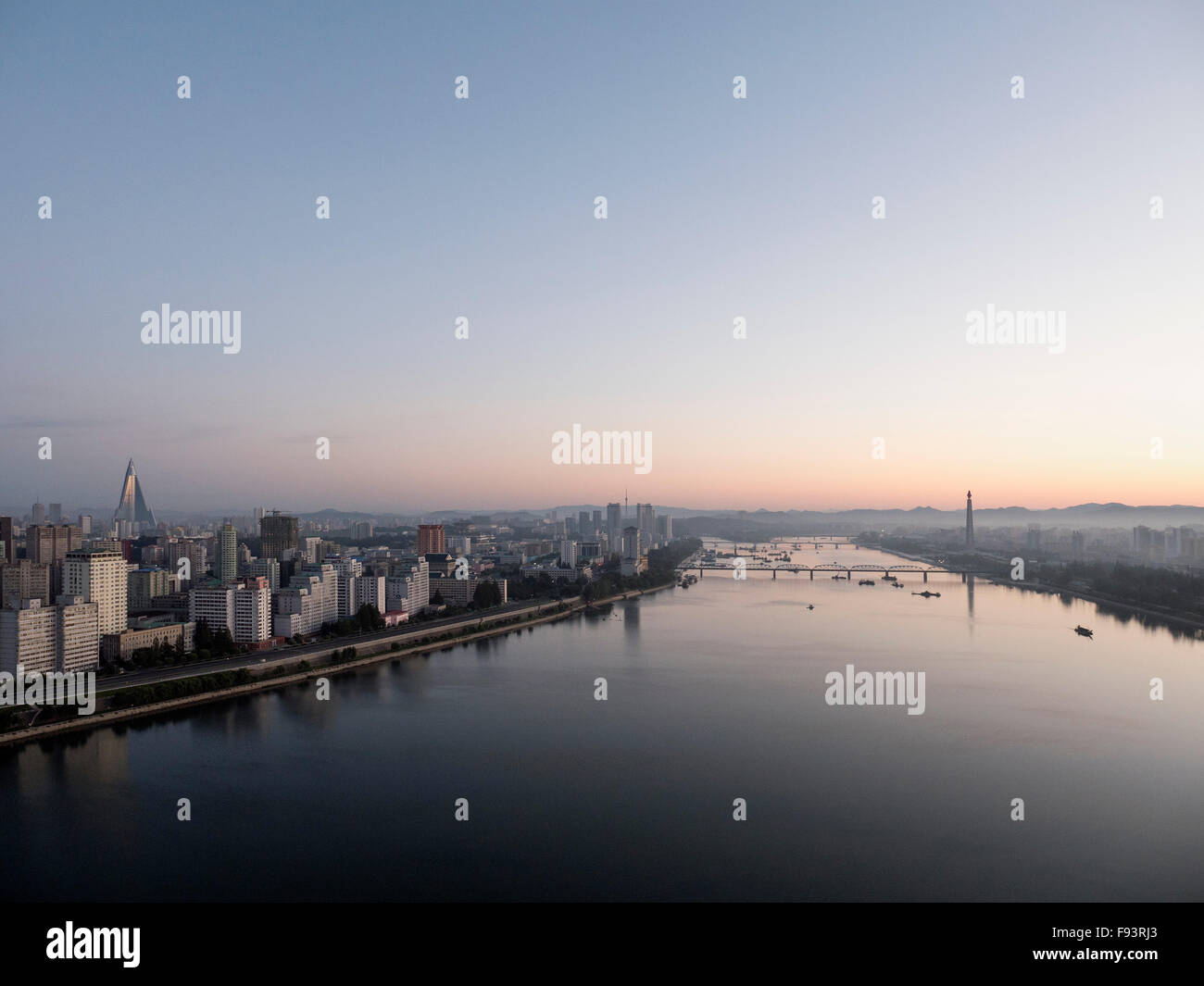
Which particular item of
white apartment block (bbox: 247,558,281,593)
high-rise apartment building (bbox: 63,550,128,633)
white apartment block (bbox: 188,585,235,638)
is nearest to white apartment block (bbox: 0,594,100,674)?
high-rise apartment building (bbox: 63,550,128,633)

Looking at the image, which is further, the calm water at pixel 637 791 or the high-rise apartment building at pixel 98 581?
the high-rise apartment building at pixel 98 581

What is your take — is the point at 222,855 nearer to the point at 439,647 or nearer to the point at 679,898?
the point at 679,898

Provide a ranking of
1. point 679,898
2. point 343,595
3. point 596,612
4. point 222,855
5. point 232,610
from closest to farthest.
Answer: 1. point 679,898
2. point 222,855
3. point 232,610
4. point 343,595
5. point 596,612

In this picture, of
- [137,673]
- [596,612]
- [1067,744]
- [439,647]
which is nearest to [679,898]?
[1067,744]

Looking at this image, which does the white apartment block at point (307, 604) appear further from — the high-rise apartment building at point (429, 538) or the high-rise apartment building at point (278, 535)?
the high-rise apartment building at point (429, 538)

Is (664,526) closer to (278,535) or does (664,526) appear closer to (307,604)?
(278,535)

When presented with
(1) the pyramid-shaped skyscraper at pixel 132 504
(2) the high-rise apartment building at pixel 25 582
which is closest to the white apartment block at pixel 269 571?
(2) the high-rise apartment building at pixel 25 582
